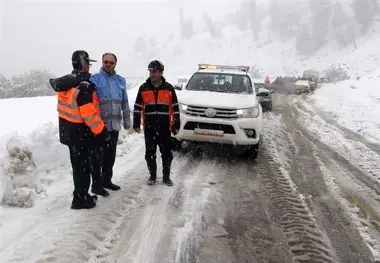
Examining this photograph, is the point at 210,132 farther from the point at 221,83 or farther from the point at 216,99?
the point at 221,83

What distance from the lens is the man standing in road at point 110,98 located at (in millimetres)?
4836

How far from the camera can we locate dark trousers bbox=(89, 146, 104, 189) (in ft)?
15.1

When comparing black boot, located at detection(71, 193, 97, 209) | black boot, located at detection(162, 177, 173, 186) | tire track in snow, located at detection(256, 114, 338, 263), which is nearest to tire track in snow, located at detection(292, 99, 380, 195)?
tire track in snow, located at detection(256, 114, 338, 263)

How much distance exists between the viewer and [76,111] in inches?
162

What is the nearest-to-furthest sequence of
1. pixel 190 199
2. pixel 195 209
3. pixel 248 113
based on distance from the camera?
pixel 195 209 → pixel 190 199 → pixel 248 113

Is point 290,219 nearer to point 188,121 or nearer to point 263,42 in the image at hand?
point 188,121

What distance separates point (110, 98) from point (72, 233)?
186cm

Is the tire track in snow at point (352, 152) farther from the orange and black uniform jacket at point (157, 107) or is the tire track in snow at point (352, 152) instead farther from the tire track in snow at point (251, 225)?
the orange and black uniform jacket at point (157, 107)

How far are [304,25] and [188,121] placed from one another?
335ft

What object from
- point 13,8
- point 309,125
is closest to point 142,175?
point 309,125

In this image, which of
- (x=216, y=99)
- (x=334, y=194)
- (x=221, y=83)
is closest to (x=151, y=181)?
(x=216, y=99)

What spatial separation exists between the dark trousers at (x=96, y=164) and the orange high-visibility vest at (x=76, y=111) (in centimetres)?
52

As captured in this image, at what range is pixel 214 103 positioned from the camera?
6.98 meters

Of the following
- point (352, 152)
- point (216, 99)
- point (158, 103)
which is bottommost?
point (352, 152)
